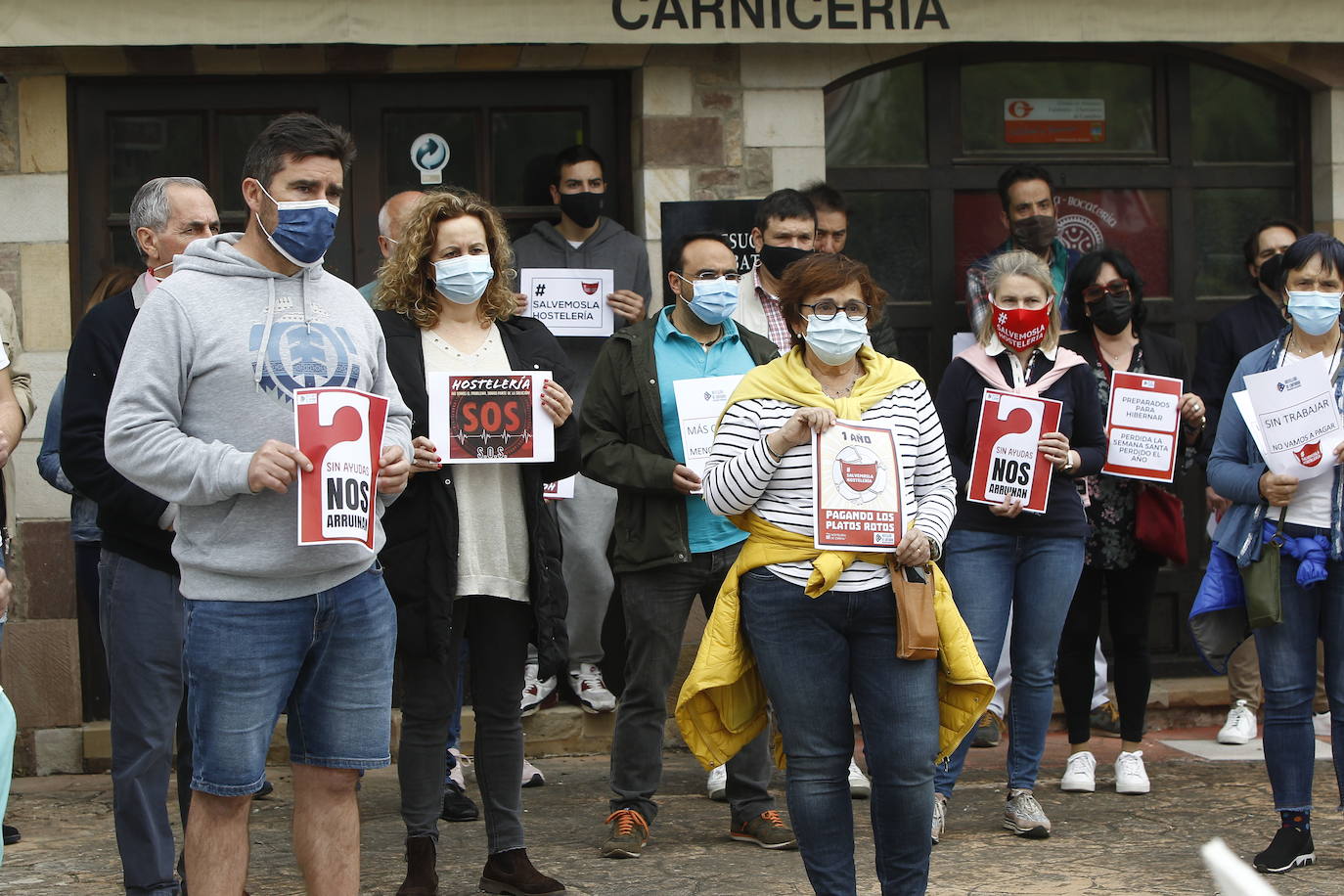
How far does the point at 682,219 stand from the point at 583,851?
3.04 metres

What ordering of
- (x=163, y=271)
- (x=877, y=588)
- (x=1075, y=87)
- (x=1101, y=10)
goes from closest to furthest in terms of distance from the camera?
(x=877, y=588)
(x=163, y=271)
(x=1101, y=10)
(x=1075, y=87)

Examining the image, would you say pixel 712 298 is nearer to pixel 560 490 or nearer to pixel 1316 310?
pixel 560 490

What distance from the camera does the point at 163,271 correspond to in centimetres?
512

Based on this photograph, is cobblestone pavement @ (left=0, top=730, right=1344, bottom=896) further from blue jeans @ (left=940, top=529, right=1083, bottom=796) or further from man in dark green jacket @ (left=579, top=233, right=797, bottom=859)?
blue jeans @ (left=940, top=529, right=1083, bottom=796)

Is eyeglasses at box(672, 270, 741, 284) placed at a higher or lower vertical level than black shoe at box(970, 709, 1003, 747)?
higher

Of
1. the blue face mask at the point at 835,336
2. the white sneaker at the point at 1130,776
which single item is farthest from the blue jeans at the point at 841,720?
the white sneaker at the point at 1130,776

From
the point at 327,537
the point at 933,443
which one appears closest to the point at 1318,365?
the point at 933,443

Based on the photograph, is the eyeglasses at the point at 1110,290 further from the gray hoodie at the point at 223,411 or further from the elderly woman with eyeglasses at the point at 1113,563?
the gray hoodie at the point at 223,411

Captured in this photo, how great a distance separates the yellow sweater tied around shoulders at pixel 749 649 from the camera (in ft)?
15.5

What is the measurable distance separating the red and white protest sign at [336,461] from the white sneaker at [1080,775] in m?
3.77

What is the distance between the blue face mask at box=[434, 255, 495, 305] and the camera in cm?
534

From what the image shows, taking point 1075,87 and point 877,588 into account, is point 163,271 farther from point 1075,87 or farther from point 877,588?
point 1075,87

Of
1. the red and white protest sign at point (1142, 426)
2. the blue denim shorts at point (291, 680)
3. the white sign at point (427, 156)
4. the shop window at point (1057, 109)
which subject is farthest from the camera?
the shop window at point (1057, 109)

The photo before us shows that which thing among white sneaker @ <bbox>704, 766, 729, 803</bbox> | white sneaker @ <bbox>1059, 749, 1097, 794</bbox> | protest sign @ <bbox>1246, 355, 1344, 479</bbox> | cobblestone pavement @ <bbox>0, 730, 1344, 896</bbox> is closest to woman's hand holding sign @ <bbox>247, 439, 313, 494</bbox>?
cobblestone pavement @ <bbox>0, 730, 1344, 896</bbox>
